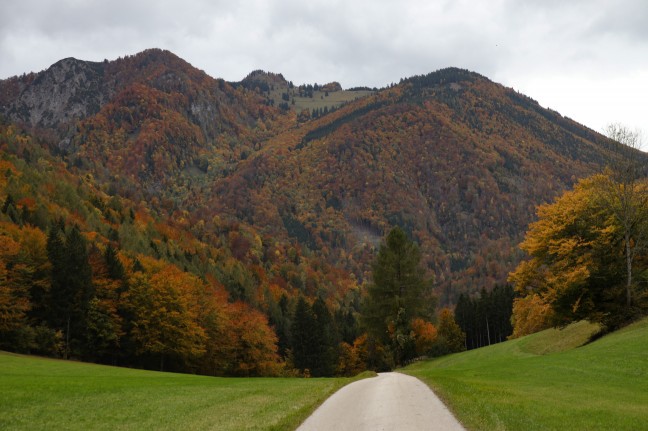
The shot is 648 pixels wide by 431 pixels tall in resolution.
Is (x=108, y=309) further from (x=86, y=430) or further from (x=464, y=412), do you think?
(x=464, y=412)

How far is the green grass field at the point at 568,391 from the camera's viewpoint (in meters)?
14.2

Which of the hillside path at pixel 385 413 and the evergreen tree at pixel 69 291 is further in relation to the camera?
the evergreen tree at pixel 69 291

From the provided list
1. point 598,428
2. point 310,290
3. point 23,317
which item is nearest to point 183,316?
point 23,317

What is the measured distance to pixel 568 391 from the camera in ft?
69.6

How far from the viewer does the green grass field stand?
14.2 m

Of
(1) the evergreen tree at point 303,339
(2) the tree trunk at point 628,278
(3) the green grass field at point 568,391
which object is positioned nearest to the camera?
(3) the green grass field at point 568,391

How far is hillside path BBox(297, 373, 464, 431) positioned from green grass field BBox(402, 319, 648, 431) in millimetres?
624

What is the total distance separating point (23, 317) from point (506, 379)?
5678 centimetres

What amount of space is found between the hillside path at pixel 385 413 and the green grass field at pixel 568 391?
624mm

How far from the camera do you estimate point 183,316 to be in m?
67.6

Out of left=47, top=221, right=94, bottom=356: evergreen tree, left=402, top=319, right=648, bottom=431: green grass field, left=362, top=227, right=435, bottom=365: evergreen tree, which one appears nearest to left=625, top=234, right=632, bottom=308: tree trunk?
left=402, top=319, right=648, bottom=431: green grass field

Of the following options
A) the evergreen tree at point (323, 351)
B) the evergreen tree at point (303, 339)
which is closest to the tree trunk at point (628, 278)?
the evergreen tree at point (323, 351)

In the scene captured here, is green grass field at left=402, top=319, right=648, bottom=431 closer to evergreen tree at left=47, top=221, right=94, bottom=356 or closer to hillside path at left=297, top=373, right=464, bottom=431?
hillside path at left=297, top=373, right=464, bottom=431

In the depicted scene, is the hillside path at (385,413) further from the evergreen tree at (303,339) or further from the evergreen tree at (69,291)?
the evergreen tree at (303,339)
